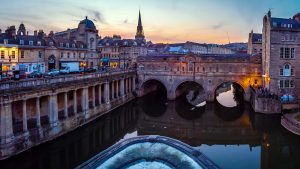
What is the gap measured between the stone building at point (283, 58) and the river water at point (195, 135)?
8.03 m

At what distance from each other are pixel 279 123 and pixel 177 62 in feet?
100

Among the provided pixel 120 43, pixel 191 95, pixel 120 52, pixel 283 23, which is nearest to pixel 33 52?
pixel 191 95

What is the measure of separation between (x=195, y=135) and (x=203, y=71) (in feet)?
91.3

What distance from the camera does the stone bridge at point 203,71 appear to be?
66.1 metres

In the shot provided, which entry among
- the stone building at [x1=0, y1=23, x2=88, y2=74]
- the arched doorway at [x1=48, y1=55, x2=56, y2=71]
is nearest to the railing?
the stone building at [x1=0, y1=23, x2=88, y2=74]

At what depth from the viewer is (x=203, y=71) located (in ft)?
227

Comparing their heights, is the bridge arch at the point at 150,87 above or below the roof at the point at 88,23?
below

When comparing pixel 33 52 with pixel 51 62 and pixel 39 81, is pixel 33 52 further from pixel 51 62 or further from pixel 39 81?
pixel 39 81

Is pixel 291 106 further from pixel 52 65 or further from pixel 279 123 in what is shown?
pixel 52 65

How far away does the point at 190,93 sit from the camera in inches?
3435

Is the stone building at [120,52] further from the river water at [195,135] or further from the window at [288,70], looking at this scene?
the window at [288,70]

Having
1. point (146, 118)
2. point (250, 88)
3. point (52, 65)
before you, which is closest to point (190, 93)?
point (250, 88)

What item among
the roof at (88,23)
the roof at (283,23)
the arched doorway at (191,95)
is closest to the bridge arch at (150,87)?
the arched doorway at (191,95)

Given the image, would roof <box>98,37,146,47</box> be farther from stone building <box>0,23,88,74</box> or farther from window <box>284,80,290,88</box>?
window <box>284,80,290,88</box>
